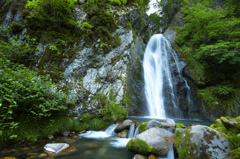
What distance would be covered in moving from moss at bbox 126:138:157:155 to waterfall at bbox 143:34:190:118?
5.69 meters

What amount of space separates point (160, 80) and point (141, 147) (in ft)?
28.2

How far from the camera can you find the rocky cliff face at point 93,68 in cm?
671

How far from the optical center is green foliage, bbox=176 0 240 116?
891 cm

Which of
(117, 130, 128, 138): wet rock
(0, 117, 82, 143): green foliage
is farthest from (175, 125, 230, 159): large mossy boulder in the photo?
(0, 117, 82, 143): green foliage

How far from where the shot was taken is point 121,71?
Result: 8.27 meters

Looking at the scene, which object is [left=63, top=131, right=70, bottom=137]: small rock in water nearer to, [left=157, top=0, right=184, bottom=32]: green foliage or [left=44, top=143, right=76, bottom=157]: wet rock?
[left=44, top=143, right=76, bottom=157]: wet rock

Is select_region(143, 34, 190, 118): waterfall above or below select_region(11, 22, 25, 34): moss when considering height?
below

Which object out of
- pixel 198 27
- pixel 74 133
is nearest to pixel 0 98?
pixel 74 133

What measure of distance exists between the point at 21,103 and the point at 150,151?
15.3 feet

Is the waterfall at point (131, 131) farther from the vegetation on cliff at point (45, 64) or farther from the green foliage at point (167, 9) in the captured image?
the green foliage at point (167, 9)

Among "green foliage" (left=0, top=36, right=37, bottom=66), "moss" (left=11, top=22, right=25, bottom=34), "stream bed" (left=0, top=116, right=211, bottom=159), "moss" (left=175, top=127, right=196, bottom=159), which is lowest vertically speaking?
"stream bed" (left=0, top=116, right=211, bottom=159)

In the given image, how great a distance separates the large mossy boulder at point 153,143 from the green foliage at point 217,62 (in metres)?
7.99

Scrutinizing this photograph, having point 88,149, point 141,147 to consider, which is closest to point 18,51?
point 88,149

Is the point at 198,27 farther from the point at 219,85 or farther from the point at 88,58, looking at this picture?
the point at 88,58
